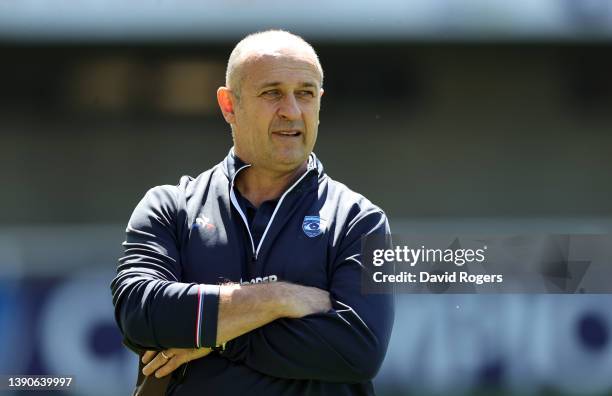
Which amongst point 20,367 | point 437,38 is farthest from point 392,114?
point 20,367

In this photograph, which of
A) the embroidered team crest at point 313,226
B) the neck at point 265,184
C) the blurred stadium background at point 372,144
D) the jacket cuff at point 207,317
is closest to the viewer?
the jacket cuff at point 207,317

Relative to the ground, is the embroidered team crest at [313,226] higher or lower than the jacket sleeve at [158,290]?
higher

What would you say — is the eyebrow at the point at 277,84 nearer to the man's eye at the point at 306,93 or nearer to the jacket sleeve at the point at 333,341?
the man's eye at the point at 306,93

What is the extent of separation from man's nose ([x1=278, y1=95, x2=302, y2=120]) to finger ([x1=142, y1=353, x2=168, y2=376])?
2.10 ft

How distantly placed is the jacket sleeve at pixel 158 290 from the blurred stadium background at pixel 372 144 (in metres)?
1.77

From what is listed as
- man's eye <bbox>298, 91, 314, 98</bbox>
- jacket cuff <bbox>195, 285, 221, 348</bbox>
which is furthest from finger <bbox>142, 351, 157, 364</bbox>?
man's eye <bbox>298, 91, 314, 98</bbox>

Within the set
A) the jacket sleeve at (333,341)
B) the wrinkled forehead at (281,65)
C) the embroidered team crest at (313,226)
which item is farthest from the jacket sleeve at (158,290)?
the wrinkled forehead at (281,65)

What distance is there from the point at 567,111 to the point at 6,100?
2.58m

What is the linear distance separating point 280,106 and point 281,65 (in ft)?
0.33

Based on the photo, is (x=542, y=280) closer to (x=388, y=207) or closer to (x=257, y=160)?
(x=388, y=207)

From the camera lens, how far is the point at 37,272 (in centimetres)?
391

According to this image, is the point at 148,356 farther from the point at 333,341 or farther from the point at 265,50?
the point at 265,50

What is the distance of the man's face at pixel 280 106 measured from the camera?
7.22 ft

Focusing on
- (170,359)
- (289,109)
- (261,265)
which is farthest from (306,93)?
(170,359)
